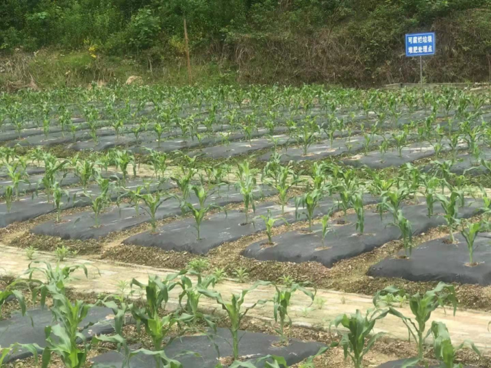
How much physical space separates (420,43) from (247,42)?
22.7 feet

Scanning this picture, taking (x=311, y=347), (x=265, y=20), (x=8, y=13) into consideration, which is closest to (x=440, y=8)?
(x=265, y=20)

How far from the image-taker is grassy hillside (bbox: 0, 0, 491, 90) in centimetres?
2189

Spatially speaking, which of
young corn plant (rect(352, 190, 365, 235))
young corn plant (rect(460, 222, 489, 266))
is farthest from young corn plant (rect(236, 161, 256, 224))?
young corn plant (rect(460, 222, 489, 266))

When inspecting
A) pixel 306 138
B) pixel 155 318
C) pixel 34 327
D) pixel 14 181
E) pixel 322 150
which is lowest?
pixel 322 150

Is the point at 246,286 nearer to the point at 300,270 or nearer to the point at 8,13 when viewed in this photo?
the point at 300,270

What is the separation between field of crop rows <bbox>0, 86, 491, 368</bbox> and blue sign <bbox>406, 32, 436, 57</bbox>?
24.9ft

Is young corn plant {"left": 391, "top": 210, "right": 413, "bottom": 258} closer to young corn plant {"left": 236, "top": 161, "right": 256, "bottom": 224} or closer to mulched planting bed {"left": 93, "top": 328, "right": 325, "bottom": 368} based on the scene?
young corn plant {"left": 236, "top": 161, "right": 256, "bottom": 224}

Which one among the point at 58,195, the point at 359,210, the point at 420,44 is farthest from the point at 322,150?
the point at 420,44

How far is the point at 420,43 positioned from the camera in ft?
58.8

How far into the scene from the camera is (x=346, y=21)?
23562 millimetres

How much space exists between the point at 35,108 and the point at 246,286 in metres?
11.0

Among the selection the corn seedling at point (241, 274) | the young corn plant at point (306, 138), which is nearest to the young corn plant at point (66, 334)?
the corn seedling at point (241, 274)

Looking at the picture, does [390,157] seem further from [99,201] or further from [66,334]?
[66,334]

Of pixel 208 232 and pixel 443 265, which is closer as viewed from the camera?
pixel 443 265
